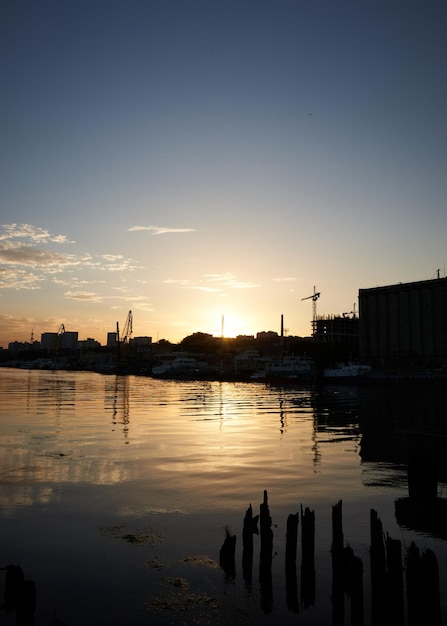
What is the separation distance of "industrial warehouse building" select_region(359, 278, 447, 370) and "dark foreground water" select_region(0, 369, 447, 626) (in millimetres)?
106250

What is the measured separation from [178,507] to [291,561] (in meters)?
8.03

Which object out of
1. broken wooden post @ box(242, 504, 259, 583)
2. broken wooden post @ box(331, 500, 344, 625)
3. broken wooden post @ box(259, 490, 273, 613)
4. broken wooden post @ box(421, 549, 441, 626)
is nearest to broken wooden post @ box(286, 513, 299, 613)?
broken wooden post @ box(259, 490, 273, 613)

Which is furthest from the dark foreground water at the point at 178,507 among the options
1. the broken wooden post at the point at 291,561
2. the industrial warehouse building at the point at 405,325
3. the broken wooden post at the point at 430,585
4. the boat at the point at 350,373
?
the industrial warehouse building at the point at 405,325

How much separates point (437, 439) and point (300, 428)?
16.8 metres

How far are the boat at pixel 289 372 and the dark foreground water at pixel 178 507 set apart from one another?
103669 millimetres

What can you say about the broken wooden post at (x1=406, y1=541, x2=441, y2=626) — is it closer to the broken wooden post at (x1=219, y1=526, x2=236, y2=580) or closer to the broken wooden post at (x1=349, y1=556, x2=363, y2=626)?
the broken wooden post at (x1=349, y1=556, x2=363, y2=626)

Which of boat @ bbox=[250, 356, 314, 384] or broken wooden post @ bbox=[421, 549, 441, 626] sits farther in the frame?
boat @ bbox=[250, 356, 314, 384]

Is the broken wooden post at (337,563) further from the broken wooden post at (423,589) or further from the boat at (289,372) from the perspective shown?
the boat at (289,372)

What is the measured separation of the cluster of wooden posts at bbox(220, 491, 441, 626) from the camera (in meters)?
10.4

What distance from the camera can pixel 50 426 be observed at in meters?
46.8

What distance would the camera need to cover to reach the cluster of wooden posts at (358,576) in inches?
410

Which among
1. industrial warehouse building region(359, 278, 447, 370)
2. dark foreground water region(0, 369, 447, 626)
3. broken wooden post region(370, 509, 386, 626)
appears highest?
industrial warehouse building region(359, 278, 447, 370)

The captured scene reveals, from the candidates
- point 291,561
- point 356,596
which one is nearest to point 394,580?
point 356,596

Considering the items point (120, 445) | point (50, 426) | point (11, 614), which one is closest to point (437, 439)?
point (120, 445)
